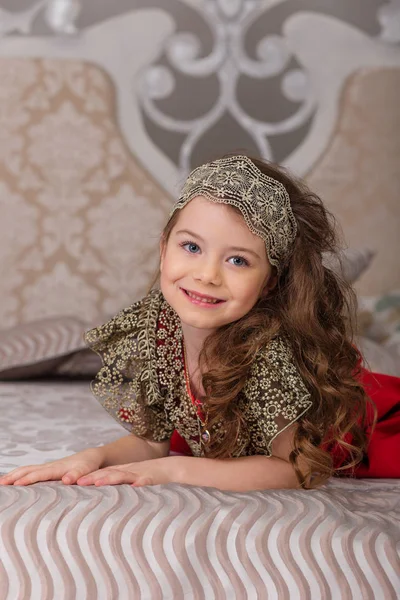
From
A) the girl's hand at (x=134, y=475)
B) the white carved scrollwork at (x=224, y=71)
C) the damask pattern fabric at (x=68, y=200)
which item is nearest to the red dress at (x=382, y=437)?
the girl's hand at (x=134, y=475)

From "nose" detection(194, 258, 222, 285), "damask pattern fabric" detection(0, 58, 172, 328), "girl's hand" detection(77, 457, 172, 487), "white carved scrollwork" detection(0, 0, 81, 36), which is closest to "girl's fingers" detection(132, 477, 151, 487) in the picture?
"girl's hand" detection(77, 457, 172, 487)

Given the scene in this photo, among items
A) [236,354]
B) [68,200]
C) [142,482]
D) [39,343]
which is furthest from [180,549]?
[68,200]

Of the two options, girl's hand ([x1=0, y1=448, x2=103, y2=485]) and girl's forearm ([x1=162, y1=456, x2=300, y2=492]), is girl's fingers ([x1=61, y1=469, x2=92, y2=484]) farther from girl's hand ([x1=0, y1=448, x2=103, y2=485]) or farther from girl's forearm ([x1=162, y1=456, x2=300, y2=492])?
girl's forearm ([x1=162, y1=456, x2=300, y2=492])

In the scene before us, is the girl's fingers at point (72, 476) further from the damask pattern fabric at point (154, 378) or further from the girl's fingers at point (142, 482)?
the damask pattern fabric at point (154, 378)

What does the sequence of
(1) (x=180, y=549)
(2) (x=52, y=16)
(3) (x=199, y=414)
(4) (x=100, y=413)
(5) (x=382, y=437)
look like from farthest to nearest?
(2) (x=52, y=16) → (4) (x=100, y=413) → (5) (x=382, y=437) → (3) (x=199, y=414) → (1) (x=180, y=549)

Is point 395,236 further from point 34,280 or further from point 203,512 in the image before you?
point 203,512

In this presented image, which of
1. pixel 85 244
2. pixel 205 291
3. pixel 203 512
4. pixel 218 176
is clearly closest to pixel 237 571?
pixel 203 512

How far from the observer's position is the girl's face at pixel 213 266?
125 cm

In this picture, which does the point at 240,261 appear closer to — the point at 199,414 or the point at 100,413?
the point at 199,414

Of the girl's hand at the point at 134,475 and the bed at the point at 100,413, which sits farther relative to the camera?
the girl's hand at the point at 134,475

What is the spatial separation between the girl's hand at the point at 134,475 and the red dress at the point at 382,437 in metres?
0.36

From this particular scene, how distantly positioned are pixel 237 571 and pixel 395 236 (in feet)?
7.04

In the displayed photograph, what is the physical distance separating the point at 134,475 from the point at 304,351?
36 cm

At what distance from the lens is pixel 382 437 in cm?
162
